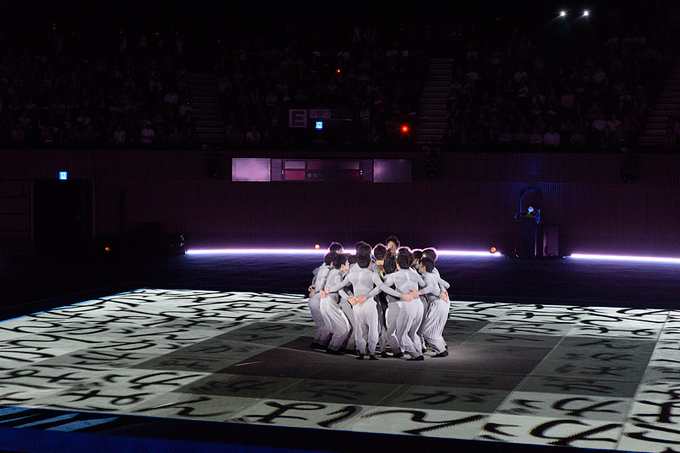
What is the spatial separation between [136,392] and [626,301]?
8.94 m

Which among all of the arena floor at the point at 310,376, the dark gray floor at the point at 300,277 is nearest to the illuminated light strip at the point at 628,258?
the dark gray floor at the point at 300,277

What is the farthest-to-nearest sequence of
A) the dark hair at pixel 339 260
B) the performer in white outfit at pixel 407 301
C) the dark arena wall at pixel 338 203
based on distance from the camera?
the dark arena wall at pixel 338 203 < the dark hair at pixel 339 260 < the performer in white outfit at pixel 407 301

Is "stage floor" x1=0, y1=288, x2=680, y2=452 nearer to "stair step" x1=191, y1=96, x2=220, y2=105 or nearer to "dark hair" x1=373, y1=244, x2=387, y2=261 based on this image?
"dark hair" x1=373, y1=244, x2=387, y2=261

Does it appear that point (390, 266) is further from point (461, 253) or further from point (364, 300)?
point (461, 253)

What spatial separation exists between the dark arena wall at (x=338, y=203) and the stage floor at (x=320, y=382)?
10519 mm

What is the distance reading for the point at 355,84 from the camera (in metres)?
25.7

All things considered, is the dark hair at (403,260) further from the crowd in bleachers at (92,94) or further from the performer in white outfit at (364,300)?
the crowd in bleachers at (92,94)

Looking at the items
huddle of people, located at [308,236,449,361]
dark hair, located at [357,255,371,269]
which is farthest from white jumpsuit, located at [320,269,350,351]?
dark hair, located at [357,255,371,269]

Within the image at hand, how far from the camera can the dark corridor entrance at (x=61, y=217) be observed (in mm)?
21703

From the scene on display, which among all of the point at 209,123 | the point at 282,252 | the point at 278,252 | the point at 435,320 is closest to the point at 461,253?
the point at 282,252

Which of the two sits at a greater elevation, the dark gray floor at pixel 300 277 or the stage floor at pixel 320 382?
the dark gray floor at pixel 300 277

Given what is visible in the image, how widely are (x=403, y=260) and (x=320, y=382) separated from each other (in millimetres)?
1781

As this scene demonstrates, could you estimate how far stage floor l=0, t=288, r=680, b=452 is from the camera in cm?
627

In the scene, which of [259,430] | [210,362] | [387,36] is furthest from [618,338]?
[387,36]
